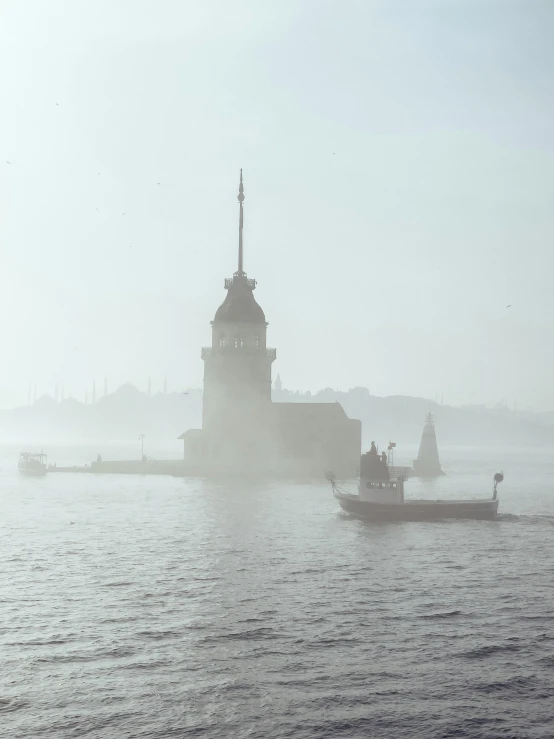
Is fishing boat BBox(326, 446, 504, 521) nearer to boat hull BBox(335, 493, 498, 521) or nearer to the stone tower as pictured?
boat hull BBox(335, 493, 498, 521)

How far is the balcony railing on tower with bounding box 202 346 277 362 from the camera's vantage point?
324 ft

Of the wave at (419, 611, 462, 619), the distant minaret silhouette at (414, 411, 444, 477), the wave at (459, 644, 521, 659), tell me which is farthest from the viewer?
the distant minaret silhouette at (414, 411, 444, 477)

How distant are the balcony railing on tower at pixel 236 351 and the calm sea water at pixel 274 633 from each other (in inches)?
1787

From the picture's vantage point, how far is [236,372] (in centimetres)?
9925

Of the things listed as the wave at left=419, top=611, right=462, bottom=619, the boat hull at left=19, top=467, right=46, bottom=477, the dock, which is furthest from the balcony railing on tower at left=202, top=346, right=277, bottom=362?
the wave at left=419, top=611, right=462, bottom=619

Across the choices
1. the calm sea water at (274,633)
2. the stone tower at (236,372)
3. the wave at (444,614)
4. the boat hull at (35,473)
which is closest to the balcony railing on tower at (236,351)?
the stone tower at (236,372)

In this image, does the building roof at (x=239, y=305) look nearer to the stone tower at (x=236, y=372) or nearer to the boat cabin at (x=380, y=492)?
the stone tower at (x=236, y=372)

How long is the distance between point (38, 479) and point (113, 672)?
88.4m

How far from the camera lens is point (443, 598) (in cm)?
3231

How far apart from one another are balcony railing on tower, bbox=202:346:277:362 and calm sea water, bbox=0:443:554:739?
149 ft

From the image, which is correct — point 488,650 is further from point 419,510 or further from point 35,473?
point 35,473

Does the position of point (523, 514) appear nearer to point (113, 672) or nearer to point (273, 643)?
point (273, 643)

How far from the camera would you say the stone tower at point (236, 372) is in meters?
98.8

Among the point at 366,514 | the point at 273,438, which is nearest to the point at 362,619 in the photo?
the point at 366,514
